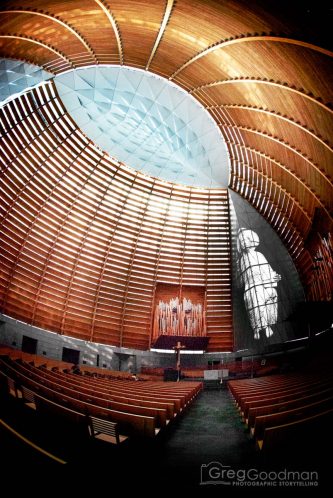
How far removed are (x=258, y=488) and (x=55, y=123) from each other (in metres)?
18.6

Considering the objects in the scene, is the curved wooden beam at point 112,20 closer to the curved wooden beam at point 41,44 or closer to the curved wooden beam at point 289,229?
the curved wooden beam at point 41,44

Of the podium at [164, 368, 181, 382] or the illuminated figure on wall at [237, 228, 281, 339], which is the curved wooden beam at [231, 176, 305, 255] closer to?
the illuminated figure on wall at [237, 228, 281, 339]

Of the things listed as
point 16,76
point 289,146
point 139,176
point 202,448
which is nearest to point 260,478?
point 202,448

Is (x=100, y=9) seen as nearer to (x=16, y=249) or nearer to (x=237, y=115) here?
(x=237, y=115)

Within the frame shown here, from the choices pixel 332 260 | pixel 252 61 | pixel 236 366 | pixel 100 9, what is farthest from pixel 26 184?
pixel 236 366

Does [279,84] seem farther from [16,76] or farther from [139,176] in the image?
[139,176]

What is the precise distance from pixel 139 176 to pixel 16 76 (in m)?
10.9

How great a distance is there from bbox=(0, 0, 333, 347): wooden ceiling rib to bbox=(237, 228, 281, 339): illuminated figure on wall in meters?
2.06

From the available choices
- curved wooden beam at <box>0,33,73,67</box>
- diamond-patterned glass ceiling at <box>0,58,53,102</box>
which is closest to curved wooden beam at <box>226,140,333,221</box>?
curved wooden beam at <box>0,33,73,67</box>

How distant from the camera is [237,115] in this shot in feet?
44.8

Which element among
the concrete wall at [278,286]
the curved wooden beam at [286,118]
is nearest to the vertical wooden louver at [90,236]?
the concrete wall at [278,286]

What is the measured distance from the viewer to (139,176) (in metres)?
20.5

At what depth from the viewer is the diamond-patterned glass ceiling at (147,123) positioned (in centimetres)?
1622

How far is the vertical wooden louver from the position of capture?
16250 mm
